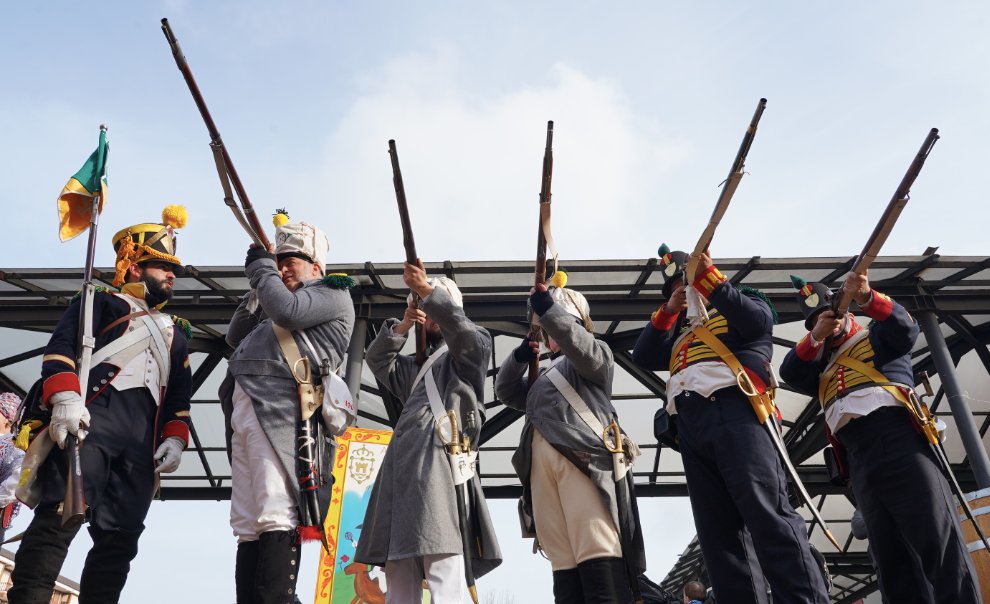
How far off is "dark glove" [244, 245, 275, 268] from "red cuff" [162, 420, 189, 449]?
Result: 2.71 feet

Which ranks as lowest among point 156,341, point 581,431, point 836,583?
point 581,431

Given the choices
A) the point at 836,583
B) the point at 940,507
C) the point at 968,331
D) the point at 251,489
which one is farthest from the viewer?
the point at 836,583

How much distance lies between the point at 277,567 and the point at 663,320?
83.8 inches

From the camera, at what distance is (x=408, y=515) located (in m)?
3.18

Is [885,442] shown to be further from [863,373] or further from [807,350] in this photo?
[807,350]

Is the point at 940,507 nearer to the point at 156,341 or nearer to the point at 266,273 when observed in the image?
the point at 266,273

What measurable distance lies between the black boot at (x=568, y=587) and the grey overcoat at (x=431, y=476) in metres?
0.31

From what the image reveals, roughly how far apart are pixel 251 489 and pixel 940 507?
2.80m

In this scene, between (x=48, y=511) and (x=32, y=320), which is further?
(x=32, y=320)

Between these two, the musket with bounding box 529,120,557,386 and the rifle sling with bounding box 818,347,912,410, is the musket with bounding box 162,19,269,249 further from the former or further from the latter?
the rifle sling with bounding box 818,347,912,410

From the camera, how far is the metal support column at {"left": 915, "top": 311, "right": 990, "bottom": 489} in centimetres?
748

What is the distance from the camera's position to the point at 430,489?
3.24 m

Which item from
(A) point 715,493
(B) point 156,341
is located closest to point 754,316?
(A) point 715,493

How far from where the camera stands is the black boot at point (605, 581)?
10.6 ft
